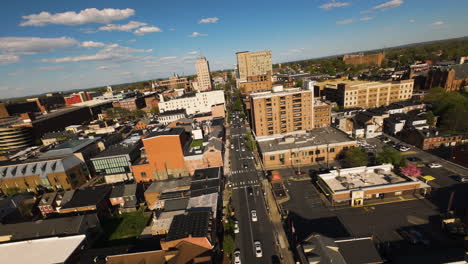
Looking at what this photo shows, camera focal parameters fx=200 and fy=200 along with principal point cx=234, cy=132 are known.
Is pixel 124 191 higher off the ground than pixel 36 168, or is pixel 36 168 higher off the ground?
pixel 36 168

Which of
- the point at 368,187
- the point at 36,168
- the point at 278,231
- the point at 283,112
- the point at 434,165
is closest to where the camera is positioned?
the point at 278,231

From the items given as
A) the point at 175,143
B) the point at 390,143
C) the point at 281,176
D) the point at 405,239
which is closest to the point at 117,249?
the point at 175,143

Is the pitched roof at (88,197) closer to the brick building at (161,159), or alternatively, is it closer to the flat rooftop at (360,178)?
the brick building at (161,159)

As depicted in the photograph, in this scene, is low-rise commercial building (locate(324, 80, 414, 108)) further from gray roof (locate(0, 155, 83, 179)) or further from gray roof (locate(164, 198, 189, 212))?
gray roof (locate(0, 155, 83, 179))

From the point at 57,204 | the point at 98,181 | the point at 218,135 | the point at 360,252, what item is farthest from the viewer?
the point at 218,135

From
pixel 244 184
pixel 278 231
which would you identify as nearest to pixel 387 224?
pixel 278 231

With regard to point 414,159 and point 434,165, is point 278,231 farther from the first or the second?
point 414,159

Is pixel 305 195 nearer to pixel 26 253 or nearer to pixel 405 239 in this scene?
pixel 405 239

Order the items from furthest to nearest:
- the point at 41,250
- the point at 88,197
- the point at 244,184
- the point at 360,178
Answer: the point at 244,184, the point at 88,197, the point at 360,178, the point at 41,250
